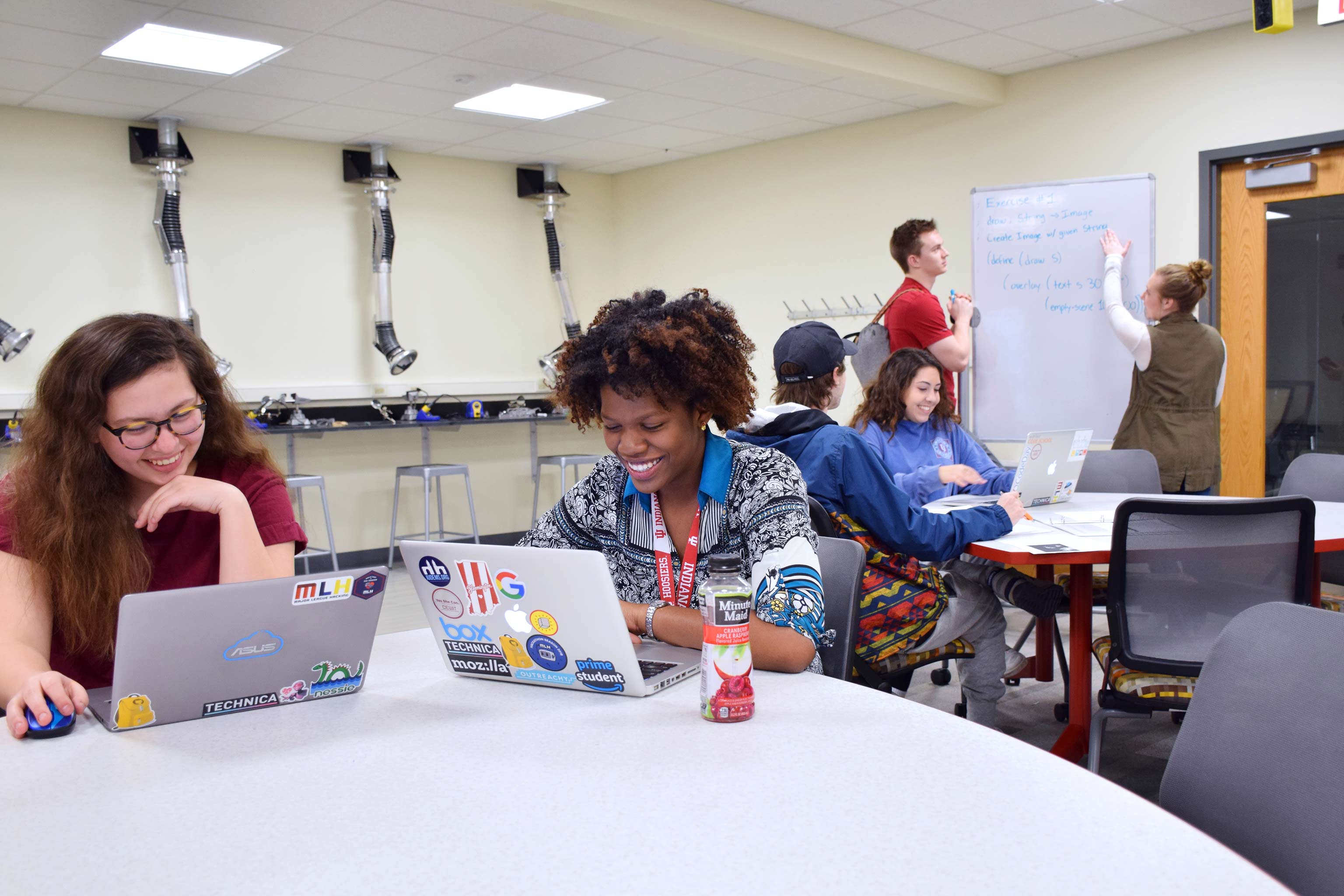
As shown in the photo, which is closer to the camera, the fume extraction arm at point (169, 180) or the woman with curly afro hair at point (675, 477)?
the woman with curly afro hair at point (675, 477)

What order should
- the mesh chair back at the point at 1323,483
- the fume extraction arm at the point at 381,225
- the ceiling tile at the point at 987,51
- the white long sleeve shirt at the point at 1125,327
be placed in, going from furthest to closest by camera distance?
1. the fume extraction arm at the point at 381,225
2. the ceiling tile at the point at 987,51
3. the white long sleeve shirt at the point at 1125,327
4. the mesh chair back at the point at 1323,483

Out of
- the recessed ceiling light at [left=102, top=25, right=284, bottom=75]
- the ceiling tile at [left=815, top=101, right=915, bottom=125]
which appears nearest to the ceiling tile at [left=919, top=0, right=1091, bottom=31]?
the ceiling tile at [left=815, top=101, right=915, bottom=125]

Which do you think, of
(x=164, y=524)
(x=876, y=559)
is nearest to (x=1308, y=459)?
(x=876, y=559)

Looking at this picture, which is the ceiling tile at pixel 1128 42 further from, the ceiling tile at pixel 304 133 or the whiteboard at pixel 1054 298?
the ceiling tile at pixel 304 133

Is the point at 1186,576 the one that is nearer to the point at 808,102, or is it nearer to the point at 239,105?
the point at 808,102

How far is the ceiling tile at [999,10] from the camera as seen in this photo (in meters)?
4.39

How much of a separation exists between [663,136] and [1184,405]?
370 cm

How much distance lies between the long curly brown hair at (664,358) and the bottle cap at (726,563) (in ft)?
1.43

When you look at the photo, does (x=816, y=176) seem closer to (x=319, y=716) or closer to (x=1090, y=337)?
(x=1090, y=337)

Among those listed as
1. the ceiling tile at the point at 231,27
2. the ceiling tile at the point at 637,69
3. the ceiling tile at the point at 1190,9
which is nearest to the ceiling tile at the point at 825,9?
the ceiling tile at the point at 637,69

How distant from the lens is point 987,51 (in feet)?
16.7

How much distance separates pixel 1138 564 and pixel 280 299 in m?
5.48

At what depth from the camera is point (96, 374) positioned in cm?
157

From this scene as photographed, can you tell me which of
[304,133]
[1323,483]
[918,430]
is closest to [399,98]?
[304,133]
